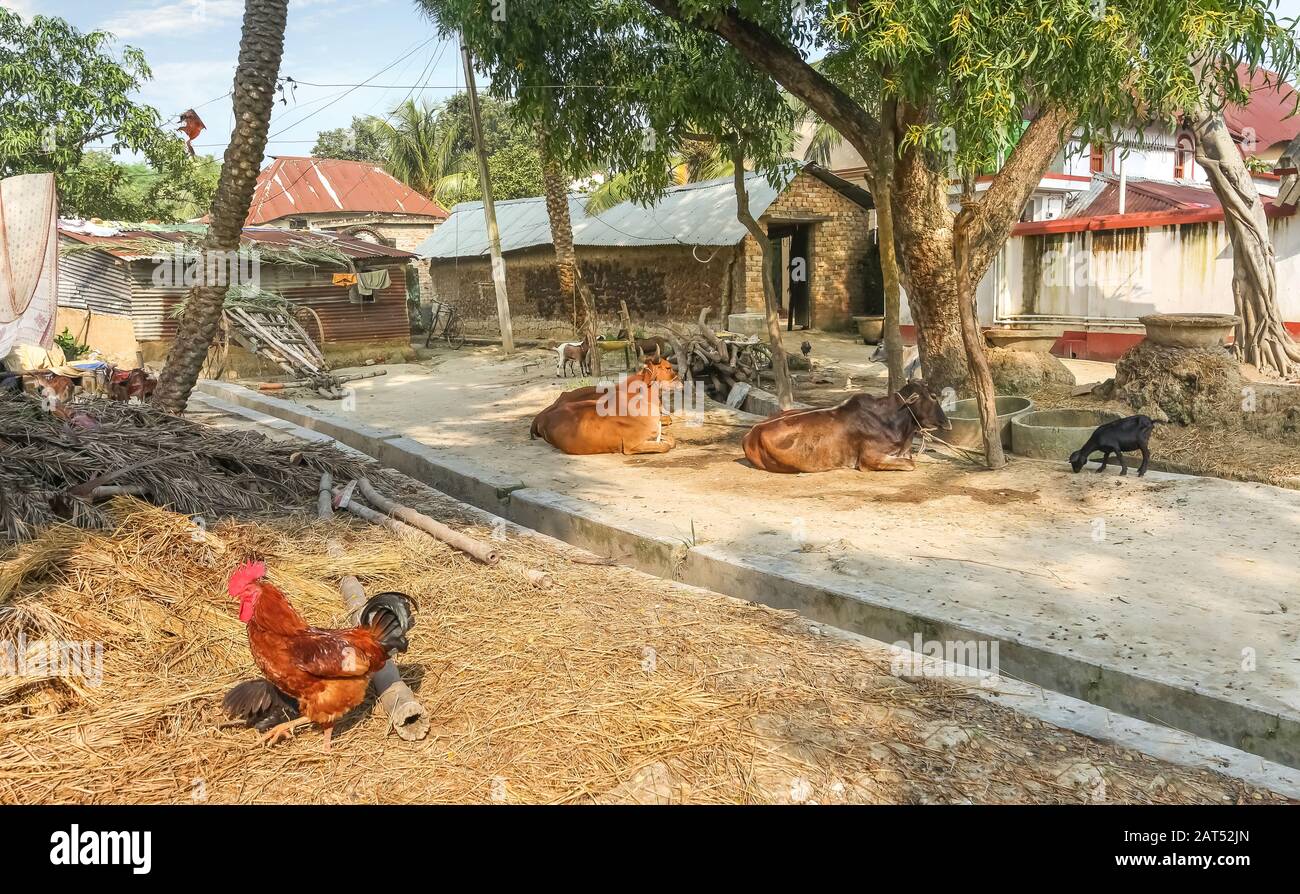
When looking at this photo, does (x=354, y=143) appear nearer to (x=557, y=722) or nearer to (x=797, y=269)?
(x=797, y=269)

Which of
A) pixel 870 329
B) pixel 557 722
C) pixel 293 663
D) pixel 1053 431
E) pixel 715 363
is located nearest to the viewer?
pixel 293 663

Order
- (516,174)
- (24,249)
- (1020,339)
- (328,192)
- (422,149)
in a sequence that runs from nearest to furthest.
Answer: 1. (24,249)
2. (1020,339)
3. (328,192)
4. (516,174)
5. (422,149)

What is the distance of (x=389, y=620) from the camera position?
4070mm

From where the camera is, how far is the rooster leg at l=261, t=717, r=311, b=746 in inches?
150

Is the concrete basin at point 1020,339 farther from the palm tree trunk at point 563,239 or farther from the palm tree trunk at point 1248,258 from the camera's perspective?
the palm tree trunk at point 563,239

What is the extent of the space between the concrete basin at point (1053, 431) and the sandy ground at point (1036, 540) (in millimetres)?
382

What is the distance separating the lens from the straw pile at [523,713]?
11.6ft

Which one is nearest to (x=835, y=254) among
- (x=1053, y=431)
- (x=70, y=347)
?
(x=1053, y=431)

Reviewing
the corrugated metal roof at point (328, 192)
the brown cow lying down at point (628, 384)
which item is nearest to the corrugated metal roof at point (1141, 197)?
the brown cow lying down at point (628, 384)

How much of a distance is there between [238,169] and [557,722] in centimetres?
827

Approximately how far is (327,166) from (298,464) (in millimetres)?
33783

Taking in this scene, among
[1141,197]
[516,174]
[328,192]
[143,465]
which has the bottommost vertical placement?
[143,465]

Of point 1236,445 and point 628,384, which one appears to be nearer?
point 1236,445
